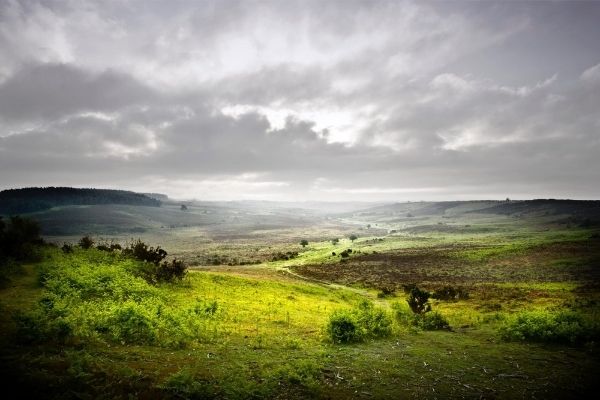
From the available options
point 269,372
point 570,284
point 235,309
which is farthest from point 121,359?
point 570,284

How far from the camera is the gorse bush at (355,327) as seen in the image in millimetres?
17438

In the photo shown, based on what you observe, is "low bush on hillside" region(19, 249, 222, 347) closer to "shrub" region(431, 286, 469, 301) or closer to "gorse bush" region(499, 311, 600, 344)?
"gorse bush" region(499, 311, 600, 344)

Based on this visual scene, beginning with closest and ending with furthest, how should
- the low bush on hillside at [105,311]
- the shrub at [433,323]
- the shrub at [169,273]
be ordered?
the low bush on hillside at [105,311], the shrub at [433,323], the shrub at [169,273]

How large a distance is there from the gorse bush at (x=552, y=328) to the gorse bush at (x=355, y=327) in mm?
6146

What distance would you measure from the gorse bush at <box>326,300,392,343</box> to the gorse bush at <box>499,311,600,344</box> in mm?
6146

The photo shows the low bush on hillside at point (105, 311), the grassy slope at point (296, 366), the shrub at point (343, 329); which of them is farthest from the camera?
the shrub at point (343, 329)

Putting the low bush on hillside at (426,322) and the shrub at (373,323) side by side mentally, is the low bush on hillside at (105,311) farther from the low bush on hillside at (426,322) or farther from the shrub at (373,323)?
the low bush on hillside at (426,322)

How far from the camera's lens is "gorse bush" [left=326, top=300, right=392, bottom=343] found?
57.2 ft

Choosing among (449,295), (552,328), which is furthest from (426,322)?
(449,295)

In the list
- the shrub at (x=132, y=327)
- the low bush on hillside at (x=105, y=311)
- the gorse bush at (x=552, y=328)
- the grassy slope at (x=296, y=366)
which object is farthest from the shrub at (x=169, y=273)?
the gorse bush at (x=552, y=328)

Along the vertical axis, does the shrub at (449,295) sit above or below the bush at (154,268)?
below

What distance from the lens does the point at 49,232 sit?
562 feet

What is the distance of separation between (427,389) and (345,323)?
6.34 metres

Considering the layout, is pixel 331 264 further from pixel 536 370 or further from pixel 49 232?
pixel 49 232
